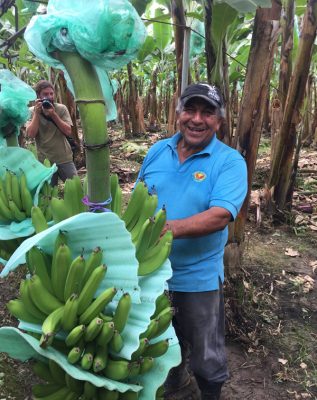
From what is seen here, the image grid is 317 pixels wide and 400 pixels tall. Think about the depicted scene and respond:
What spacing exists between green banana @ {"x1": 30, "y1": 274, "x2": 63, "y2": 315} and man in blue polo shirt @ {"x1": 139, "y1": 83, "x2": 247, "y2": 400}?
2.45 feet

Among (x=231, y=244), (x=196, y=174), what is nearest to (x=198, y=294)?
(x=196, y=174)

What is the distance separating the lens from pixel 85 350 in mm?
893

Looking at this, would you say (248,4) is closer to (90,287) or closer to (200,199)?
(200,199)

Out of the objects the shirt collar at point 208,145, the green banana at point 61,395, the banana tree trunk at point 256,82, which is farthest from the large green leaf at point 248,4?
the green banana at point 61,395

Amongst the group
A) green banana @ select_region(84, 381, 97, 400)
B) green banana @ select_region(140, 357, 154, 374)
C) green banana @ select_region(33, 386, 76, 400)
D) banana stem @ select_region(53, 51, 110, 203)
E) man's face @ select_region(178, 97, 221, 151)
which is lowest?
green banana @ select_region(33, 386, 76, 400)

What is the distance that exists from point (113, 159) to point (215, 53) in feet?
14.8

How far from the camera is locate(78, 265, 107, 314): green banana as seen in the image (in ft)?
2.80

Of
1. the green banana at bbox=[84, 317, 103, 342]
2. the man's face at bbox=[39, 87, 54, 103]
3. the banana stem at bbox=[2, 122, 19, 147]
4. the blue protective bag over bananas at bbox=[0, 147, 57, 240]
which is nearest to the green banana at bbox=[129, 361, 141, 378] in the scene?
the green banana at bbox=[84, 317, 103, 342]

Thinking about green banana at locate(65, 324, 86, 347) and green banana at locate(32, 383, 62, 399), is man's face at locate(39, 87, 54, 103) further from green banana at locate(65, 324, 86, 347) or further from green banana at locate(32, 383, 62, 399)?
green banana at locate(65, 324, 86, 347)

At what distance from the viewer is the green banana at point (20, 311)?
913 millimetres

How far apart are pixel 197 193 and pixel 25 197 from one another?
0.70 m

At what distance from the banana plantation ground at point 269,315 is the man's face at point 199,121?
1076mm

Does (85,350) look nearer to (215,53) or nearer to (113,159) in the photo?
(215,53)

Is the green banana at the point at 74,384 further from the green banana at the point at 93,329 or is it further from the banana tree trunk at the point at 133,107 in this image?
the banana tree trunk at the point at 133,107
